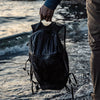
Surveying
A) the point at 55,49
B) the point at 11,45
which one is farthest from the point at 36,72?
the point at 11,45

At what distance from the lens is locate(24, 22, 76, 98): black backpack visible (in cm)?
264

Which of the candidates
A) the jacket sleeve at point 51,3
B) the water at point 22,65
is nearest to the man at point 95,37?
the jacket sleeve at point 51,3

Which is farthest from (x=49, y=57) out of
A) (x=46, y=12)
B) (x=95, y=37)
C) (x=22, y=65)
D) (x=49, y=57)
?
(x=22, y=65)

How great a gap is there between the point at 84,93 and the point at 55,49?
86 cm

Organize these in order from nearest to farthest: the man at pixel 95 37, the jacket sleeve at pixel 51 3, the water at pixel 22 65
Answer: the man at pixel 95 37 < the jacket sleeve at pixel 51 3 < the water at pixel 22 65

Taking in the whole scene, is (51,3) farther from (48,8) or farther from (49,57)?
(49,57)

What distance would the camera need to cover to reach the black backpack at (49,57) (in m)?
2.64

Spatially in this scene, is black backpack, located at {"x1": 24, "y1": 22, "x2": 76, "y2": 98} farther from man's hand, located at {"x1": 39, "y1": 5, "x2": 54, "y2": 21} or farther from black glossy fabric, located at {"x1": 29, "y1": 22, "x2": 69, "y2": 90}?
man's hand, located at {"x1": 39, "y1": 5, "x2": 54, "y2": 21}

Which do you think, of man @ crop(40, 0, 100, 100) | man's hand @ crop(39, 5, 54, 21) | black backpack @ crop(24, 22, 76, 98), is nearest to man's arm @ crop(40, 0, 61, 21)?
man's hand @ crop(39, 5, 54, 21)

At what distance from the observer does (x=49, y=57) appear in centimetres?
262

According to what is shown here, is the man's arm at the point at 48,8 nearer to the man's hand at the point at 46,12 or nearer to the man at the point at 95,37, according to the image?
the man's hand at the point at 46,12

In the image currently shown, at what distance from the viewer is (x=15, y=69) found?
13.9ft

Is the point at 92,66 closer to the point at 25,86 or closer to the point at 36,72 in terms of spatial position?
the point at 36,72

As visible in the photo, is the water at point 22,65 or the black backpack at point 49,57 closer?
the black backpack at point 49,57
